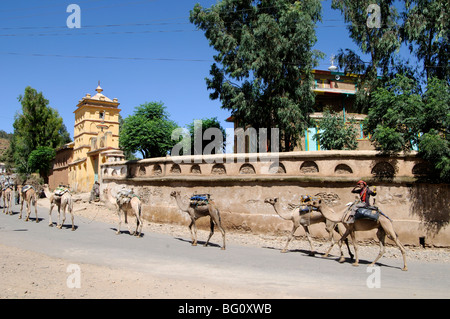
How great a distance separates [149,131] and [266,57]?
9.04m

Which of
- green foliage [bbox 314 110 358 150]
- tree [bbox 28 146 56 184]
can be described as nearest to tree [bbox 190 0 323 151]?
green foliage [bbox 314 110 358 150]

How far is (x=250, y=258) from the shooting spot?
398 inches

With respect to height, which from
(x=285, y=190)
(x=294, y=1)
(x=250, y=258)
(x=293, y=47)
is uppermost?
(x=294, y=1)

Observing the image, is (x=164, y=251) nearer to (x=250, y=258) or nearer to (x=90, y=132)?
(x=250, y=258)

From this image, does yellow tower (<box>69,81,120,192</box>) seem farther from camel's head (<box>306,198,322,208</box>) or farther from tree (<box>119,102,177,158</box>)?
camel's head (<box>306,198,322,208</box>)

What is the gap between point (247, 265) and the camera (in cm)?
919

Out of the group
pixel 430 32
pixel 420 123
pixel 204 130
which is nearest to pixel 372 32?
pixel 430 32

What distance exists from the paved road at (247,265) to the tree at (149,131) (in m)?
10.3

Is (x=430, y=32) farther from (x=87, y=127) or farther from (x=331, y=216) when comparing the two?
(x=87, y=127)

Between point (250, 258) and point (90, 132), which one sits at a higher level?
point (90, 132)
